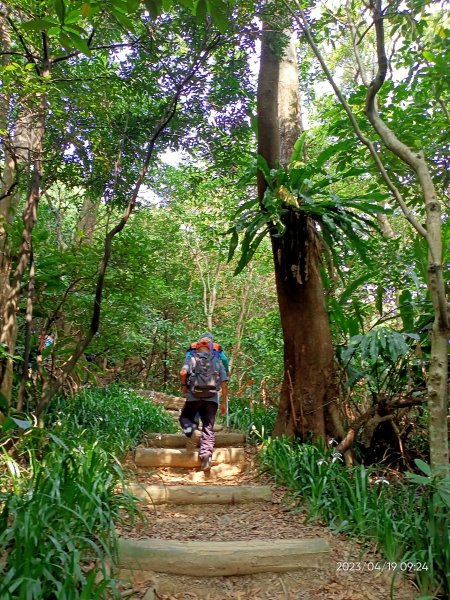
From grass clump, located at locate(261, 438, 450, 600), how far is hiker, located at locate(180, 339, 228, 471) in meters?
0.73

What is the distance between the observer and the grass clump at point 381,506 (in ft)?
9.62

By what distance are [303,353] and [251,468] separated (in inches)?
58.5

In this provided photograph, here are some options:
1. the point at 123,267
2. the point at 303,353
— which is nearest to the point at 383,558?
the point at 303,353

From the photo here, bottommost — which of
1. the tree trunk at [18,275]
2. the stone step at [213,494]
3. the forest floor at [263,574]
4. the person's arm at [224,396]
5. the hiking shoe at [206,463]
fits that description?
the forest floor at [263,574]

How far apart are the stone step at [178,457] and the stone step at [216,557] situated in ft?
6.71

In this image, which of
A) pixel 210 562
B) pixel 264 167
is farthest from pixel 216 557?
pixel 264 167

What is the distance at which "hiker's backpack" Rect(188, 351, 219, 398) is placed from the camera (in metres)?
5.48

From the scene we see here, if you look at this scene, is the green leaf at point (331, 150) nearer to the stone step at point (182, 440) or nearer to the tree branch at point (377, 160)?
the tree branch at point (377, 160)

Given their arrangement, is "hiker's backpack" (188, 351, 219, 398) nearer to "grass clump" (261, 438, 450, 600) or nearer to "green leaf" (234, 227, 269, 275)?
"grass clump" (261, 438, 450, 600)

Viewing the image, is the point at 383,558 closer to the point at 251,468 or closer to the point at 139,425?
the point at 251,468

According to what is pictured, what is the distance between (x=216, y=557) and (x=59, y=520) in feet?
3.55

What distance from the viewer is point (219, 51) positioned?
654 cm

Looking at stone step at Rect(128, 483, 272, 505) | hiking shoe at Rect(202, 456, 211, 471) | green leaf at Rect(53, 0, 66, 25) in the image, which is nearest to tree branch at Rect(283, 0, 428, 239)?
green leaf at Rect(53, 0, 66, 25)

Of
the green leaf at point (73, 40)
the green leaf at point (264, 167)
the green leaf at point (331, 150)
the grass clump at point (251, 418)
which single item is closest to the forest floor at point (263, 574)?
the grass clump at point (251, 418)
